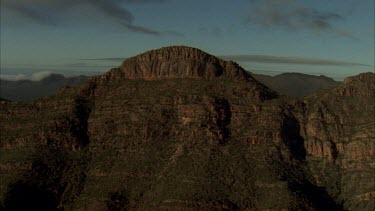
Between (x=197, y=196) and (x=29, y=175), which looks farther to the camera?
(x=29, y=175)

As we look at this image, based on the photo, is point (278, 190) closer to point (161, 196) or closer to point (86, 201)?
point (161, 196)

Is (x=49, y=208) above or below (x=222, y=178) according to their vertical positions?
below

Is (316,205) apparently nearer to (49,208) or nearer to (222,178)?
(222,178)

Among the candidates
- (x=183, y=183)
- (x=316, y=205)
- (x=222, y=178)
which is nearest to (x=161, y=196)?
(x=183, y=183)

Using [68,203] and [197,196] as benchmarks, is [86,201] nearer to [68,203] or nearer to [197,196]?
[68,203]

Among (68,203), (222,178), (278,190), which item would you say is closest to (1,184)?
(68,203)

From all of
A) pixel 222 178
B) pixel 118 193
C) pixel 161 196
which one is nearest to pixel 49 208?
pixel 118 193

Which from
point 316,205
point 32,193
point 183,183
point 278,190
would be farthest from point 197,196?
point 32,193
